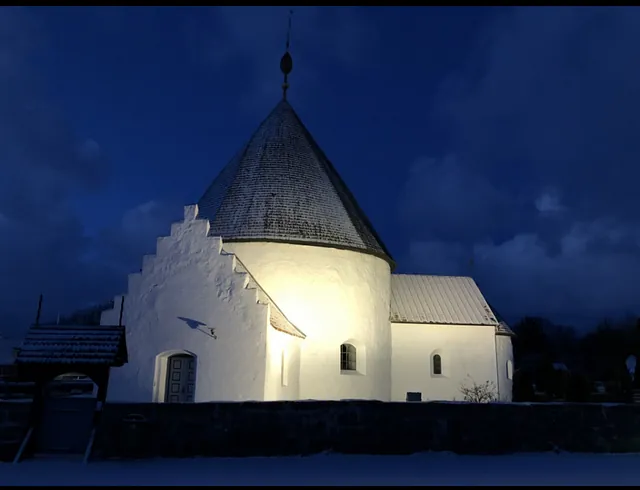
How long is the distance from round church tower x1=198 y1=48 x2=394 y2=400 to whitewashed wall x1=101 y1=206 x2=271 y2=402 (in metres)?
2.51

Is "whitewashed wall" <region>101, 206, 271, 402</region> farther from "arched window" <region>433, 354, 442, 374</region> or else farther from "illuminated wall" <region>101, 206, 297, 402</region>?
"arched window" <region>433, 354, 442, 374</region>

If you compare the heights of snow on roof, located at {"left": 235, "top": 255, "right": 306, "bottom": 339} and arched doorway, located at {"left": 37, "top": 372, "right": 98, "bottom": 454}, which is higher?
snow on roof, located at {"left": 235, "top": 255, "right": 306, "bottom": 339}

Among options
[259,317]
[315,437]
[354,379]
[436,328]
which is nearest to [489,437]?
[315,437]

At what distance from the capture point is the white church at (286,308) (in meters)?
15.2

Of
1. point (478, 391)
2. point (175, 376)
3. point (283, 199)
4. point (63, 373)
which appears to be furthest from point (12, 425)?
point (478, 391)

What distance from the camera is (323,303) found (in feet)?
61.6

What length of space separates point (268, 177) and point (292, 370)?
7.14 metres

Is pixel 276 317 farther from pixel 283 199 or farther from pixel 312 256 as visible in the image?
pixel 283 199

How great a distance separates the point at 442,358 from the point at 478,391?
209cm

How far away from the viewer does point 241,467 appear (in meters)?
7.65

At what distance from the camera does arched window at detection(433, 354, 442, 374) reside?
2425 centimetres

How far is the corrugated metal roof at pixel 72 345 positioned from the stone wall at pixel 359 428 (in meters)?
0.89

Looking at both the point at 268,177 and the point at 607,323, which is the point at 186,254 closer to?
the point at 268,177

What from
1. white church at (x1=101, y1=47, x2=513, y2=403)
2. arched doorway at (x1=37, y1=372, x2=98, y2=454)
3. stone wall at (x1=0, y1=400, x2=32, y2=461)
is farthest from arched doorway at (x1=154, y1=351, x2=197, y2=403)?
stone wall at (x1=0, y1=400, x2=32, y2=461)
